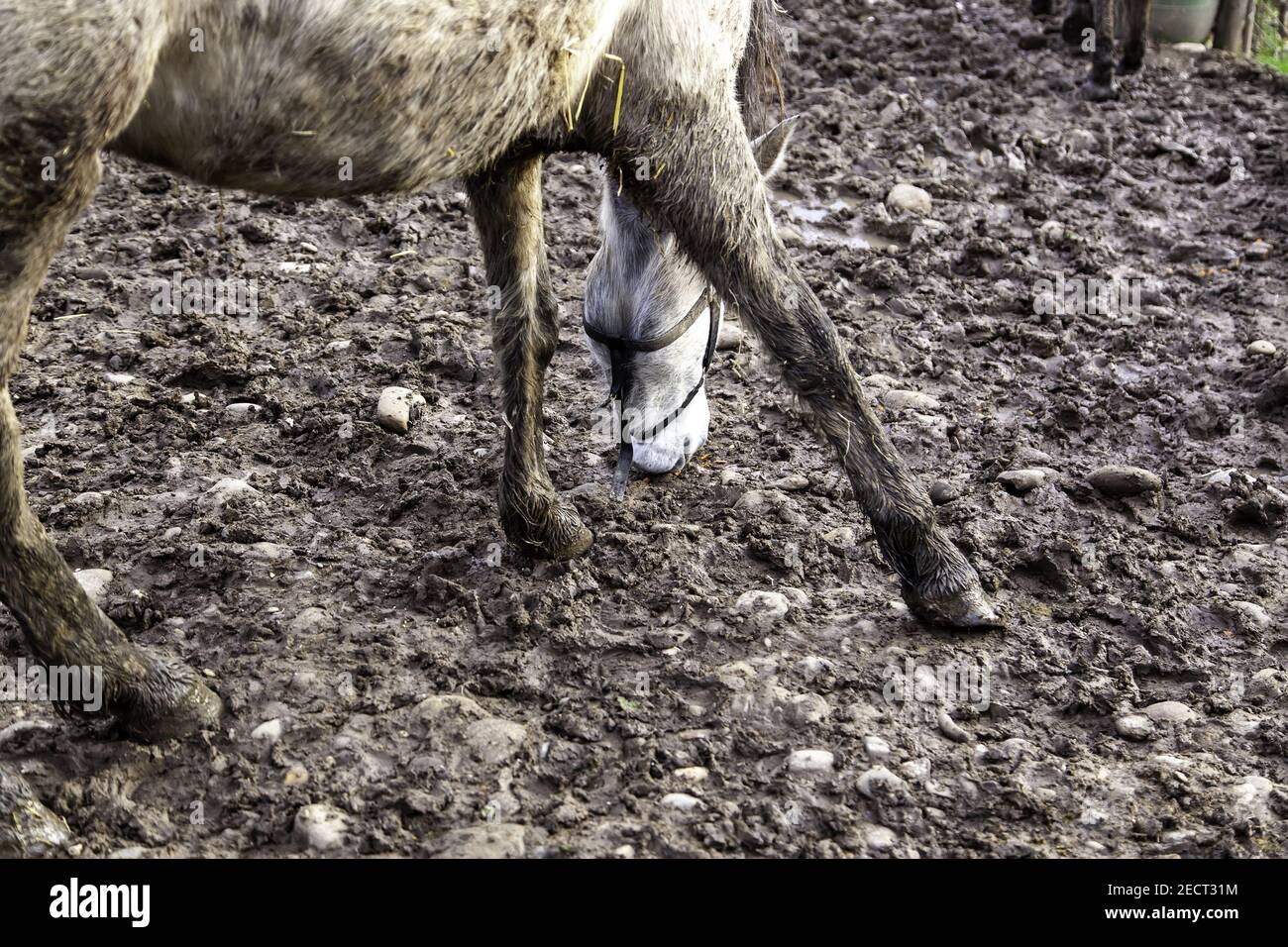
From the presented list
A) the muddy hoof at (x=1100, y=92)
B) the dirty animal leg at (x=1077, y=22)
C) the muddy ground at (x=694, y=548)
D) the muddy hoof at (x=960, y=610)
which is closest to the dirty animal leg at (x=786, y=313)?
the muddy hoof at (x=960, y=610)

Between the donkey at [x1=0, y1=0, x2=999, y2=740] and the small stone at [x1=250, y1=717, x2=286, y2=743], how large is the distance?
129 millimetres

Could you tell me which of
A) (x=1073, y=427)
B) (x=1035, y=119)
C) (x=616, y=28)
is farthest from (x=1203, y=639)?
(x=1035, y=119)

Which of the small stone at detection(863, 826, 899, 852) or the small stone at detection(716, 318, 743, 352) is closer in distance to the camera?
the small stone at detection(863, 826, 899, 852)

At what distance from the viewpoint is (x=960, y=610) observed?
3617 mm

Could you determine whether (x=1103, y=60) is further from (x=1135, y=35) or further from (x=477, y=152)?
(x=477, y=152)

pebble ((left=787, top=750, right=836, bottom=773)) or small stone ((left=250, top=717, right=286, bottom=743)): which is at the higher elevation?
pebble ((left=787, top=750, right=836, bottom=773))

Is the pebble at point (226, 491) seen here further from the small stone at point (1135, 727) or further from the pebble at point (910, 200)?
the pebble at point (910, 200)

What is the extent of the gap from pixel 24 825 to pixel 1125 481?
3330 mm

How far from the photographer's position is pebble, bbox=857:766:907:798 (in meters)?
2.95

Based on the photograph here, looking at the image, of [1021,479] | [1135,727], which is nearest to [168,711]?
[1135,727]

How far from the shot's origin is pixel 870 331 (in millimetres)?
5199

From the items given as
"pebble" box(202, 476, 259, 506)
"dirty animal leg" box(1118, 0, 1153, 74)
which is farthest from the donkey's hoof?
"dirty animal leg" box(1118, 0, 1153, 74)

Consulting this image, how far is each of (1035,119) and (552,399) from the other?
3883mm

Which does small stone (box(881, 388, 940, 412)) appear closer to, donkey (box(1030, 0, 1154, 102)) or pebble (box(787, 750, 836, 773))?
pebble (box(787, 750, 836, 773))
